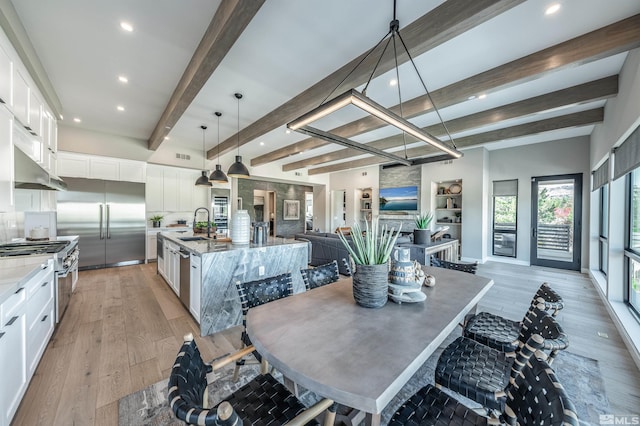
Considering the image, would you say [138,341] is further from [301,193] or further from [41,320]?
[301,193]

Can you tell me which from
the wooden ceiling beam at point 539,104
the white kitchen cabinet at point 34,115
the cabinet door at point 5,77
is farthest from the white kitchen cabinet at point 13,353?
the wooden ceiling beam at point 539,104

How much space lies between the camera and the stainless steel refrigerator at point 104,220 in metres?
5.04

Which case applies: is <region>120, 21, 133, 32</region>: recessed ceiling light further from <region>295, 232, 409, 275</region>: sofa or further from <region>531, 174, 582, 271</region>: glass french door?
<region>531, 174, 582, 271</region>: glass french door

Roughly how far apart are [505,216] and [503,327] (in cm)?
601

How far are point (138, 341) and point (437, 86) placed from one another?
4763 millimetres

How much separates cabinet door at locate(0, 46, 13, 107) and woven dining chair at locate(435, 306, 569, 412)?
3800 mm

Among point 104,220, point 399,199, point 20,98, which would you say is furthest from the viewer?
point 399,199

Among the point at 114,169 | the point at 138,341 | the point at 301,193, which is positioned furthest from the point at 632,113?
the point at 301,193

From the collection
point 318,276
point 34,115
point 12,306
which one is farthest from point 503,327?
point 34,115

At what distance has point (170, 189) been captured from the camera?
656cm

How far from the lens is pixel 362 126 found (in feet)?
15.3

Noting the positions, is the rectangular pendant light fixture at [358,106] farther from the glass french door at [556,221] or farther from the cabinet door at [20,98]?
the glass french door at [556,221]

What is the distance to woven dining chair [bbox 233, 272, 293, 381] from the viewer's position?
5.73 ft

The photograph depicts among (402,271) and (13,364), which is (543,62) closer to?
(402,271)
